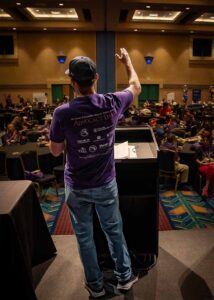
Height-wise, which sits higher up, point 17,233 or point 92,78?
point 92,78

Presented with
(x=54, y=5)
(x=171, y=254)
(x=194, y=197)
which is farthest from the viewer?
(x=54, y=5)

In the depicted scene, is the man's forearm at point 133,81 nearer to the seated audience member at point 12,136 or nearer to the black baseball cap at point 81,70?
the black baseball cap at point 81,70

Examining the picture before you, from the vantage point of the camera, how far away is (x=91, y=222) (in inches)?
80.1

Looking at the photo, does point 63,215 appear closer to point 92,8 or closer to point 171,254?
point 171,254

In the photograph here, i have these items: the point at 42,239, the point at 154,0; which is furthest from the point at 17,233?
the point at 154,0

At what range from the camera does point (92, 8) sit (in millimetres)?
10531

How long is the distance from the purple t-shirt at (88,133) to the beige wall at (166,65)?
14.5m

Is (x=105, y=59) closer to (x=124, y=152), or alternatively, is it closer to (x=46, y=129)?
(x=46, y=129)

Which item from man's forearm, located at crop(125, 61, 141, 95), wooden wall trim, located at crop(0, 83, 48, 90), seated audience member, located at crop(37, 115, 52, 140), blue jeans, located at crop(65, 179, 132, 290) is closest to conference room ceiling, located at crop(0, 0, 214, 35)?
wooden wall trim, located at crop(0, 83, 48, 90)

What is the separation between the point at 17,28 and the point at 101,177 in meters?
14.4

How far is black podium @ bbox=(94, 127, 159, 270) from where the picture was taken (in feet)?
7.47

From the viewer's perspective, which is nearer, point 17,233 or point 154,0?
point 17,233

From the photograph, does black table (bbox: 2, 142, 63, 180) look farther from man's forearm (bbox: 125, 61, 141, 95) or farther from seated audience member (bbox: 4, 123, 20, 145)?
man's forearm (bbox: 125, 61, 141, 95)

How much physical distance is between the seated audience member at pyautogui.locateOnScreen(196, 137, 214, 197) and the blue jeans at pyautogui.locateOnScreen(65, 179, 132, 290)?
3150 millimetres
